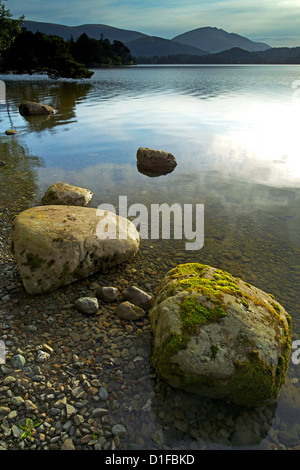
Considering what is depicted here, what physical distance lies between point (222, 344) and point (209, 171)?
13.2m

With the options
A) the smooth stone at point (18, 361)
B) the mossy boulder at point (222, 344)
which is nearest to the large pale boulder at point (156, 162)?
the mossy boulder at point (222, 344)

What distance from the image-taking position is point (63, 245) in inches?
273

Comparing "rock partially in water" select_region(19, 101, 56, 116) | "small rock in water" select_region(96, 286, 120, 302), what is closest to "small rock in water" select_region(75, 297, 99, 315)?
"small rock in water" select_region(96, 286, 120, 302)

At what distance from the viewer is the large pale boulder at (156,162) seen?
54.6 feet

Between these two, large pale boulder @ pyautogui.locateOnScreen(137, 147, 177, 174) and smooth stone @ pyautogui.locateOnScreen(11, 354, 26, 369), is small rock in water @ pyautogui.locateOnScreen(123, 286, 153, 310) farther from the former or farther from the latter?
large pale boulder @ pyautogui.locateOnScreen(137, 147, 177, 174)

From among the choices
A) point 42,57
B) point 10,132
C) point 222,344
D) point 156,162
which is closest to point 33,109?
point 10,132

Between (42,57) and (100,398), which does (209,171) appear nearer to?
(100,398)

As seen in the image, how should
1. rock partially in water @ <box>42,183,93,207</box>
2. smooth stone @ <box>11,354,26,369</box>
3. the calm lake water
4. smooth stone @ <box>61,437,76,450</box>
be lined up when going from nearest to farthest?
smooth stone @ <box>61,437,76,450</box> → smooth stone @ <box>11,354,26,369</box> → the calm lake water → rock partially in water @ <box>42,183,93,207</box>

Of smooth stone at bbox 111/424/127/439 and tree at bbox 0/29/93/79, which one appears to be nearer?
smooth stone at bbox 111/424/127/439

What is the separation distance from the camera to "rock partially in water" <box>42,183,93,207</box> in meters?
11.4

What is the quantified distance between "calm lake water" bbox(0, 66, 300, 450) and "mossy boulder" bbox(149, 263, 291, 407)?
660 millimetres

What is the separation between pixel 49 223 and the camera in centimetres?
746
